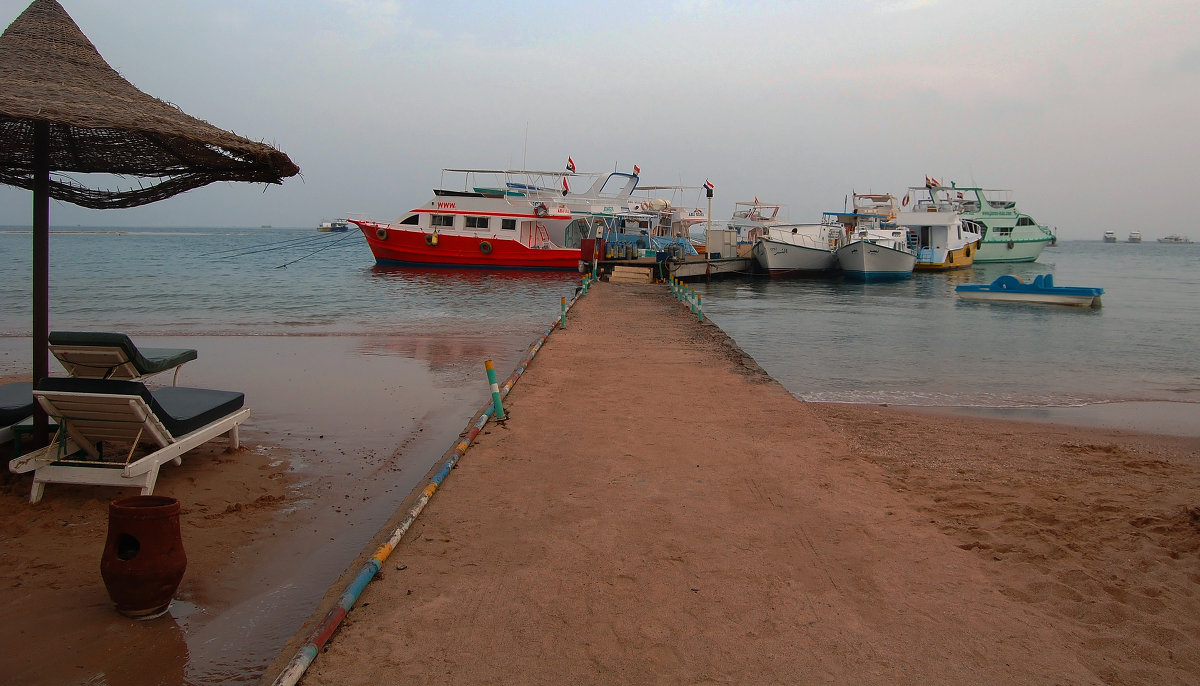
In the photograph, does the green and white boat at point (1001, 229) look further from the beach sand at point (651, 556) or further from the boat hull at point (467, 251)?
the beach sand at point (651, 556)

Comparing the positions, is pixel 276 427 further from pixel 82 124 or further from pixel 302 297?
pixel 302 297

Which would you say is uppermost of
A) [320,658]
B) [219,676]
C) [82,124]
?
[82,124]

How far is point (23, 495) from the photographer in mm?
5219

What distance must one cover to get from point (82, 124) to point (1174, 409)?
12.2 meters

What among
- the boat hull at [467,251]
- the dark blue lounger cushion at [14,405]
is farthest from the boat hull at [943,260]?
the dark blue lounger cushion at [14,405]

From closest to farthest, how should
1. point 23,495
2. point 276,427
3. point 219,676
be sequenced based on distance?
point 219,676, point 23,495, point 276,427

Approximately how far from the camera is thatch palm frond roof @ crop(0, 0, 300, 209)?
16.2 ft

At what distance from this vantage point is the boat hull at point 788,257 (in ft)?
124

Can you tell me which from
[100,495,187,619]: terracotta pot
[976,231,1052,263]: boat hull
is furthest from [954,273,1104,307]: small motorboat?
[100,495,187,619]: terracotta pot

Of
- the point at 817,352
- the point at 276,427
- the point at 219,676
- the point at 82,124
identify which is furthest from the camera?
the point at 817,352

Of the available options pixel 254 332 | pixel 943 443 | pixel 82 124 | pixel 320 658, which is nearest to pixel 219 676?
pixel 320 658

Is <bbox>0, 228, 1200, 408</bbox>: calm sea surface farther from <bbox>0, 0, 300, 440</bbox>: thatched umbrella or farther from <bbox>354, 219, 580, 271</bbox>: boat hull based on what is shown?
<bbox>0, 0, 300, 440</bbox>: thatched umbrella

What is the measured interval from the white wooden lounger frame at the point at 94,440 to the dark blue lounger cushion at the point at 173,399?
2.5 inches

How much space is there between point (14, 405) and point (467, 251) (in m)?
30.4
